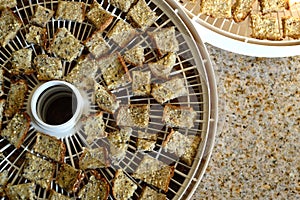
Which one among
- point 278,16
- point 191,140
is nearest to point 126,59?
point 191,140

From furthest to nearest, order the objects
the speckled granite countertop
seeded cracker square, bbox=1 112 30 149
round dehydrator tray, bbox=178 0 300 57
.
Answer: the speckled granite countertop, round dehydrator tray, bbox=178 0 300 57, seeded cracker square, bbox=1 112 30 149

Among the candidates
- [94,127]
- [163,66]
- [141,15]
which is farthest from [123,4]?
A: [94,127]

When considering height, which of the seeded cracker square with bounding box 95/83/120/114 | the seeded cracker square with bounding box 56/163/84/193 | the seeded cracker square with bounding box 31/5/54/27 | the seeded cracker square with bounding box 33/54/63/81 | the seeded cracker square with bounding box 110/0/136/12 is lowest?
the seeded cracker square with bounding box 56/163/84/193

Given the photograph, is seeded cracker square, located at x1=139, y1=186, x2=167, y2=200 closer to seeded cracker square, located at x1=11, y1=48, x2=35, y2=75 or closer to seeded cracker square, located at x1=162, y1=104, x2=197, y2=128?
seeded cracker square, located at x1=162, y1=104, x2=197, y2=128

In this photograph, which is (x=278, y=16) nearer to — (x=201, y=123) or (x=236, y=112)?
(x=236, y=112)

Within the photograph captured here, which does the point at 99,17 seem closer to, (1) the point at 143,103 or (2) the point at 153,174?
(1) the point at 143,103

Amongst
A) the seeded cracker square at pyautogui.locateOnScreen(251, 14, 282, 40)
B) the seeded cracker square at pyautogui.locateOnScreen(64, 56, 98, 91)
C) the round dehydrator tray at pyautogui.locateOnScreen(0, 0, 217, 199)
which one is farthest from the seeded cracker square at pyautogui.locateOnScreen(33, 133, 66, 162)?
the seeded cracker square at pyautogui.locateOnScreen(251, 14, 282, 40)
